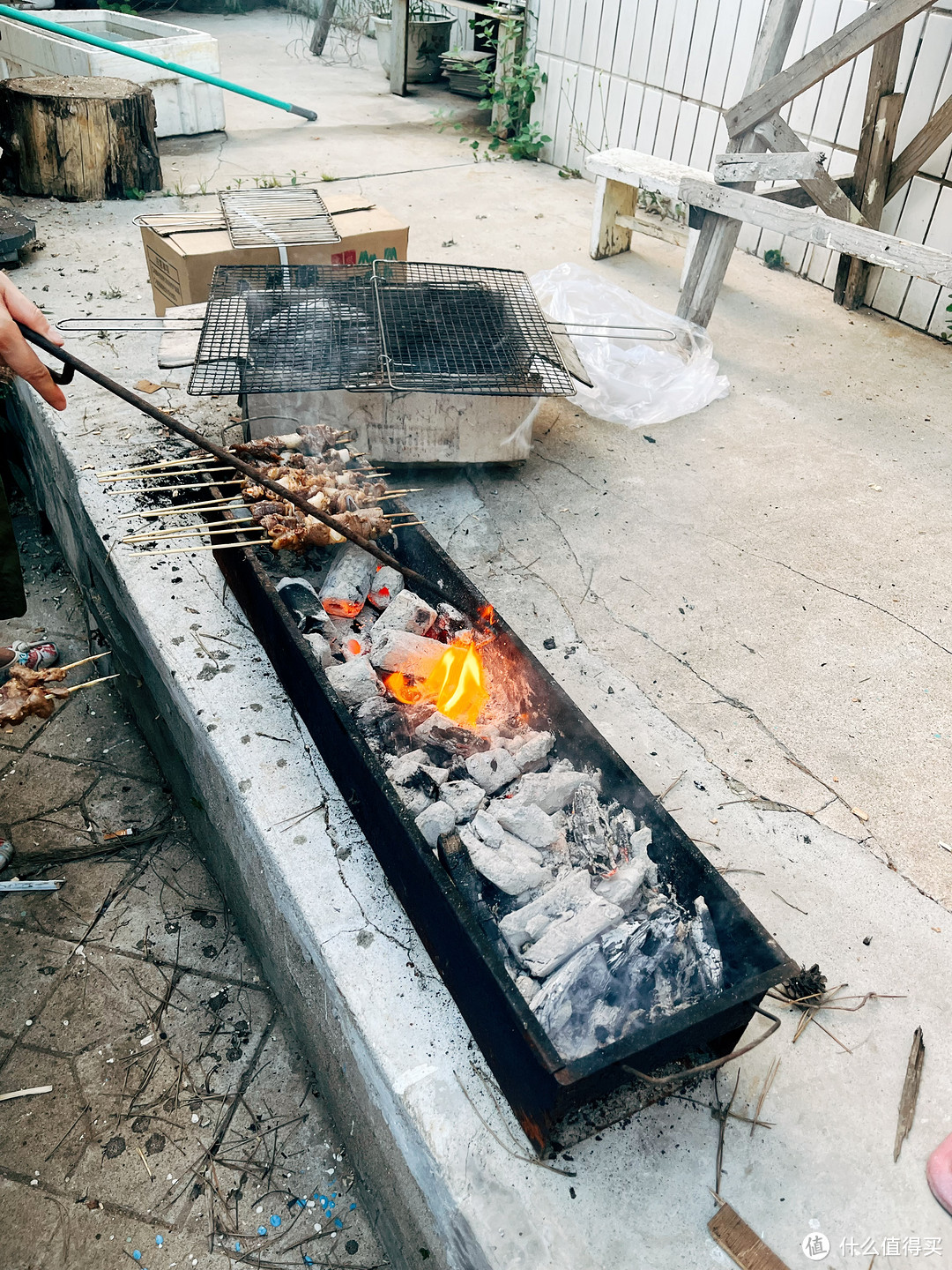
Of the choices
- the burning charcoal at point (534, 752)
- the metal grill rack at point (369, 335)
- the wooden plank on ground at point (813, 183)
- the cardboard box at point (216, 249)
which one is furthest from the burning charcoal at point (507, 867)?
the wooden plank on ground at point (813, 183)

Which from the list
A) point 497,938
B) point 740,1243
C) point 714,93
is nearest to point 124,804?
point 497,938

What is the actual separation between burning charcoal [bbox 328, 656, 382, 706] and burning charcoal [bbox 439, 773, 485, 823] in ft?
1.55

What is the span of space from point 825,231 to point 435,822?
4.53 m

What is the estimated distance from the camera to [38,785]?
3783 mm

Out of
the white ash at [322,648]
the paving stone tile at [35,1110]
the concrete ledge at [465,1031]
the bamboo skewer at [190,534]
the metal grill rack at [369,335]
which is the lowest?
the paving stone tile at [35,1110]

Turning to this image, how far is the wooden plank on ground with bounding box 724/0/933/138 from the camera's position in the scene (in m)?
4.91

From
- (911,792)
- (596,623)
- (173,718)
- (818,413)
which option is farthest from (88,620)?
(818,413)

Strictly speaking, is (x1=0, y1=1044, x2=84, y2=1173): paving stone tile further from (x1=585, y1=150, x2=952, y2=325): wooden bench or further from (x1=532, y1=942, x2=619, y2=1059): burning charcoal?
(x1=585, y1=150, x2=952, y2=325): wooden bench

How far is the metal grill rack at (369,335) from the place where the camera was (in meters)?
4.03

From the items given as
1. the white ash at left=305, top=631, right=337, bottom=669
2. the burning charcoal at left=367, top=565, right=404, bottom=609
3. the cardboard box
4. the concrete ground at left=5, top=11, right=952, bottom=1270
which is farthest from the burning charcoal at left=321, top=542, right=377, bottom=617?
the cardboard box

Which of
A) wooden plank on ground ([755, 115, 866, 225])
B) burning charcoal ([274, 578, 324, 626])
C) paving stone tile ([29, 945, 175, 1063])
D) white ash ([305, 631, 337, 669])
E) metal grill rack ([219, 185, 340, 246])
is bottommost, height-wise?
paving stone tile ([29, 945, 175, 1063])

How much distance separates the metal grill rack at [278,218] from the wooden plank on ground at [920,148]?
4.00 meters

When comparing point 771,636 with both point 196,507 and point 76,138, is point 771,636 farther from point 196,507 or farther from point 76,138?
point 76,138

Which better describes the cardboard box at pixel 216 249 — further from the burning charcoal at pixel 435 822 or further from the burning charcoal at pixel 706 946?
the burning charcoal at pixel 706 946
